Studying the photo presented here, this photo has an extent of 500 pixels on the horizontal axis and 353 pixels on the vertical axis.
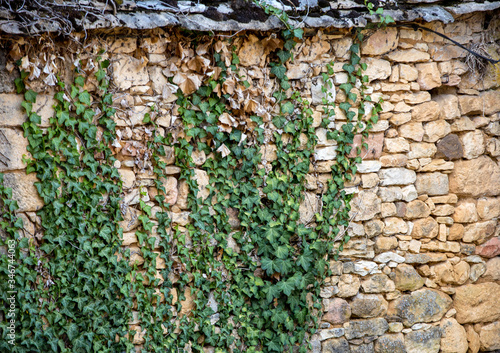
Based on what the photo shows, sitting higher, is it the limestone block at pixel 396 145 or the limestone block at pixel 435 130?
the limestone block at pixel 435 130

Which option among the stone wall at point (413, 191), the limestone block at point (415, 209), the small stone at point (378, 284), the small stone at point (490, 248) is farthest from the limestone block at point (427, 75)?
the small stone at point (378, 284)

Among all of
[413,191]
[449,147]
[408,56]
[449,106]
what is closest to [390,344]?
[413,191]

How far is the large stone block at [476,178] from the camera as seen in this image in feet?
14.3

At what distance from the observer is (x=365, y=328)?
13.8ft

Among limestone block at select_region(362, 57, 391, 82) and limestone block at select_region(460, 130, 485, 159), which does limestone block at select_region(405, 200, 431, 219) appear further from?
limestone block at select_region(362, 57, 391, 82)

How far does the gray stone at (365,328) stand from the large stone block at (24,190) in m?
2.59

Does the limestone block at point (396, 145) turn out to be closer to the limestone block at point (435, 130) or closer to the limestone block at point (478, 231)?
the limestone block at point (435, 130)

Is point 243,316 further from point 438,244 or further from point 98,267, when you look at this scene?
point 438,244

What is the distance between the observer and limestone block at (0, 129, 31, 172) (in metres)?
3.18

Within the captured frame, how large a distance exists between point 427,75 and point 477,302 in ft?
6.70

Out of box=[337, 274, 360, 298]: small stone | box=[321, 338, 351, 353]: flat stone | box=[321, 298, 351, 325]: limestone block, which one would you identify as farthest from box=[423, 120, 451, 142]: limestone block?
box=[321, 338, 351, 353]: flat stone

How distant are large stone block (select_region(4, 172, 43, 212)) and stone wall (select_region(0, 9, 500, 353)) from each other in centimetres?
91

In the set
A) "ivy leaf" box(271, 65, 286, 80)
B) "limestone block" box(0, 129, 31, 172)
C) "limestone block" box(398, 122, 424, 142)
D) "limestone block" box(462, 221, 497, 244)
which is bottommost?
"limestone block" box(462, 221, 497, 244)

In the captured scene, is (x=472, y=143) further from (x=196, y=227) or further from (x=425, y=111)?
(x=196, y=227)
